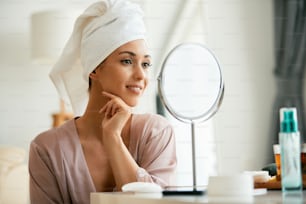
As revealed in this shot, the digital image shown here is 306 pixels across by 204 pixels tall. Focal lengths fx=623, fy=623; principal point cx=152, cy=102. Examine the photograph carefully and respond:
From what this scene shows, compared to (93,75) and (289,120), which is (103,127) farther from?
(289,120)

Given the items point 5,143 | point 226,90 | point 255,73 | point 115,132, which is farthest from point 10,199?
point 255,73

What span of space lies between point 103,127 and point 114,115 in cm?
3

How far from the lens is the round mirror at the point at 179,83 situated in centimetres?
126

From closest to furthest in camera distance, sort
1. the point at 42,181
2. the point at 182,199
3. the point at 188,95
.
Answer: the point at 182,199, the point at 42,181, the point at 188,95

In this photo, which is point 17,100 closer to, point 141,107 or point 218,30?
point 141,107

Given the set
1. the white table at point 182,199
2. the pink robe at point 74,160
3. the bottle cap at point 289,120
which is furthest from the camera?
the pink robe at point 74,160

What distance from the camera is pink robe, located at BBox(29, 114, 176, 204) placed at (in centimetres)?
119

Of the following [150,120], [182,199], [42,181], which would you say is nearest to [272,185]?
[182,199]

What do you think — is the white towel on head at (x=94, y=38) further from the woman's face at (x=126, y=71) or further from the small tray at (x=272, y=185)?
the small tray at (x=272, y=185)

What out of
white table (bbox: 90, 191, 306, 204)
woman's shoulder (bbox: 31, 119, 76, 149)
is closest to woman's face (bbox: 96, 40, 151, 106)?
woman's shoulder (bbox: 31, 119, 76, 149)

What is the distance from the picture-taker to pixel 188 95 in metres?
1.40

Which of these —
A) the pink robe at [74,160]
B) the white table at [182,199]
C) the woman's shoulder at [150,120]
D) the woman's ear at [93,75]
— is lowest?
the white table at [182,199]

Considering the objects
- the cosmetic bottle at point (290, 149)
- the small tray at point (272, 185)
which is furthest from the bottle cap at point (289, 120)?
the small tray at point (272, 185)

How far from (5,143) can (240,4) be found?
974mm
